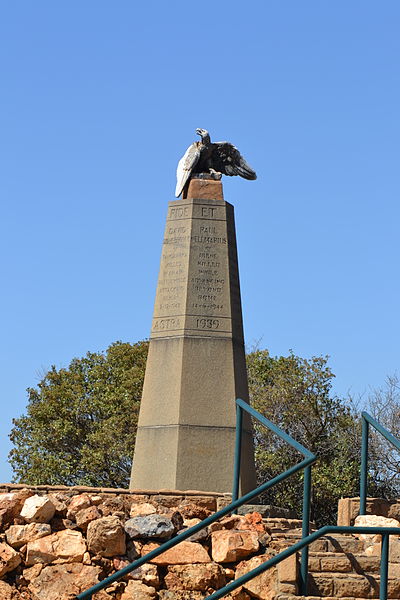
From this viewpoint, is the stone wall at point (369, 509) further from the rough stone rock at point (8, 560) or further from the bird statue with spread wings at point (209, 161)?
the bird statue with spread wings at point (209, 161)

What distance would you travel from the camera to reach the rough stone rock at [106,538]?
8773mm

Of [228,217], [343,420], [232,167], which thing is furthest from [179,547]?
[343,420]

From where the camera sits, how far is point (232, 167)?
44.2 feet

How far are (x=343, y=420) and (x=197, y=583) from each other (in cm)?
1927

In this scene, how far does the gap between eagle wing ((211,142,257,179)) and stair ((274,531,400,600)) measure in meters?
5.48

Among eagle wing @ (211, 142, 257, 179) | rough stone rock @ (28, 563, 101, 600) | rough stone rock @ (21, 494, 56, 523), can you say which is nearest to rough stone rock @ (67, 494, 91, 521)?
rough stone rock @ (21, 494, 56, 523)

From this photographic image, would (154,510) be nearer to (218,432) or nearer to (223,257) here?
(218,432)

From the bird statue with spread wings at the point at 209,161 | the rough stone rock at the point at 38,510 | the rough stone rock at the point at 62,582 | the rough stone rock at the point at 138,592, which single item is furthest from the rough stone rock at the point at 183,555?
the bird statue with spread wings at the point at 209,161

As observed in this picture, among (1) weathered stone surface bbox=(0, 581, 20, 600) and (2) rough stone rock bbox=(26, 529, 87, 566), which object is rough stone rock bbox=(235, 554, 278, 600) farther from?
(1) weathered stone surface bbox=(0, 581, 20, 600)

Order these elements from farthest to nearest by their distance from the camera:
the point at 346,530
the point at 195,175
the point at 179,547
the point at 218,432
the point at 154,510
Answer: the point at 195,175
the point at 218,432
the point at 154,510
the point at 179,547
the point at 346,530

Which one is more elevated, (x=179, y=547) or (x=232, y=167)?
(x=232, y=167)

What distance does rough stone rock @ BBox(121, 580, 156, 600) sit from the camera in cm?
865

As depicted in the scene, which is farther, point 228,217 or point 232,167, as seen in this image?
point 232,167

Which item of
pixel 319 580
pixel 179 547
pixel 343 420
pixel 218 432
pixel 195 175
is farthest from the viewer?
pixel 343 420
